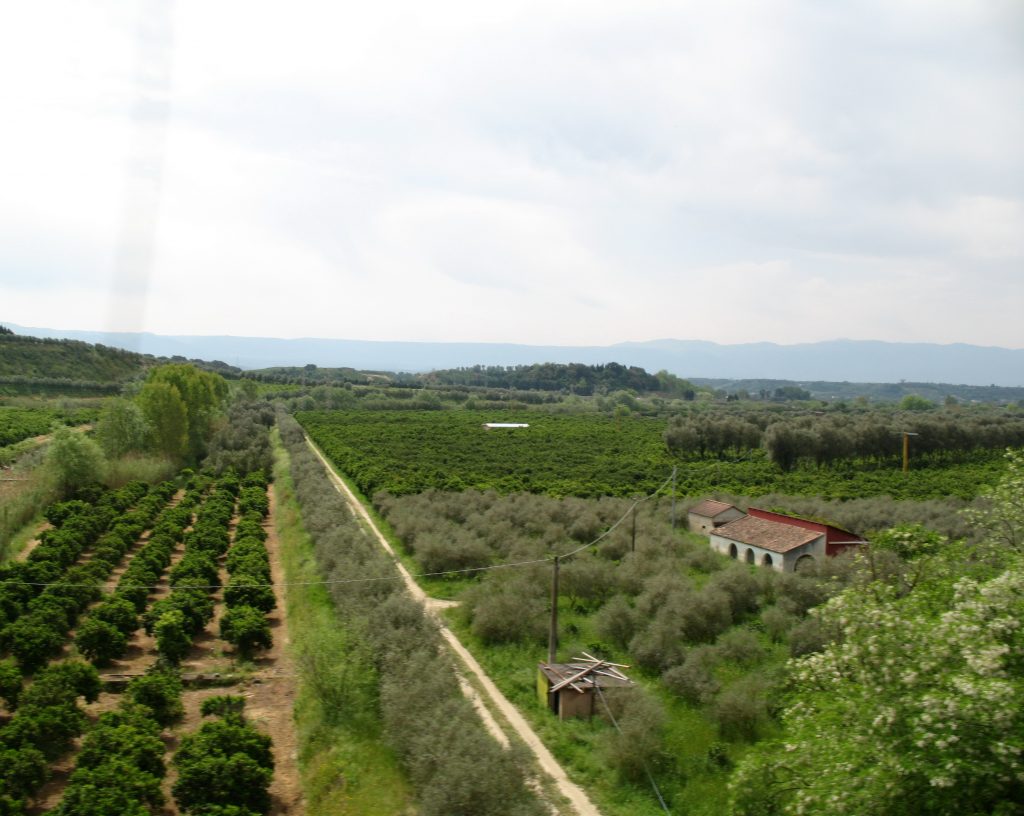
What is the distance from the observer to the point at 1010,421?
259ft

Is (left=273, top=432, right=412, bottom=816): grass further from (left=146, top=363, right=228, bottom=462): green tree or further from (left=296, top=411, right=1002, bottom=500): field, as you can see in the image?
(left=146, top=363, right=228, bottom=462): green tree

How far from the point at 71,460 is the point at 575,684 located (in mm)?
35691

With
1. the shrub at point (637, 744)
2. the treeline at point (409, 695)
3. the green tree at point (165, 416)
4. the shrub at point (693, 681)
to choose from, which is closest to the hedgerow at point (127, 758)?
the treeline at point (409, 695)

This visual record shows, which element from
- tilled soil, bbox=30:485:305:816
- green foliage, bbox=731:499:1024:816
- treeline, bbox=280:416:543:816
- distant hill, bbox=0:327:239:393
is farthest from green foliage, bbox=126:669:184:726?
distant hill, bbox=0:327:239:393

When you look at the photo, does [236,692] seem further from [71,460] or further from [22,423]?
[22,423]

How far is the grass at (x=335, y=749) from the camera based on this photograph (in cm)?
1453

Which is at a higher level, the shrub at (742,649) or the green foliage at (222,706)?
the shrub at (742,649)

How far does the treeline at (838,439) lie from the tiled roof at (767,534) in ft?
107

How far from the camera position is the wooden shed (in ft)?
57.3

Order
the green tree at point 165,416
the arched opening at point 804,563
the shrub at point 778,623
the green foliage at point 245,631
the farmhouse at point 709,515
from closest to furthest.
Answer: the shrub at point 778,623 → the green foliage at point 245,631 → the arched opening at point 804,563 → the farmhouse at point 709,515 → the green tree at point 165,416

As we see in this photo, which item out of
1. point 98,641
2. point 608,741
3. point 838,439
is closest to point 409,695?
point 608,741

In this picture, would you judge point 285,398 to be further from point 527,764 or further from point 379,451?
point 527,764

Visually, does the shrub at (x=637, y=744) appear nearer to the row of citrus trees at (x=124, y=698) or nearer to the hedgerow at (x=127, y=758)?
the row of citrus trees at (x=124, y=698)

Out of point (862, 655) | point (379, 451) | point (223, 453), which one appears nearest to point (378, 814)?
point (862, 655)
